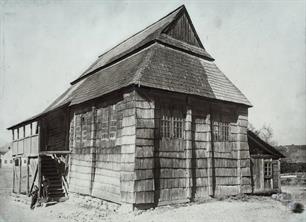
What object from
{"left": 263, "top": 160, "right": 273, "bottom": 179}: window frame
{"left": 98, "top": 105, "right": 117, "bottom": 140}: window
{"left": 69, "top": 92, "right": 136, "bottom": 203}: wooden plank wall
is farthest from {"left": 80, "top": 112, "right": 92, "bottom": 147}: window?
{"left": 263, "top": 160, "right": 273, "bottom": 179}: window frame

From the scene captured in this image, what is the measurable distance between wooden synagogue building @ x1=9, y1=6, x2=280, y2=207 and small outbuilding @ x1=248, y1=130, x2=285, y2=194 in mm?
1188

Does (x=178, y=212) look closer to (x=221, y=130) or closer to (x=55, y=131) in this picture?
(x=221, y=130)

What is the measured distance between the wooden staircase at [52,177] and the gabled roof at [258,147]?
11046 mm

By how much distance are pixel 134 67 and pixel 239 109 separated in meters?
6.22

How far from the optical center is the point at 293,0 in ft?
32.4

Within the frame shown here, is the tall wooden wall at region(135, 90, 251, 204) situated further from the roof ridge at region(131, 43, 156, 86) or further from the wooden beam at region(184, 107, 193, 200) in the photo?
the roof ridge at region(131, 43, 156, 86)

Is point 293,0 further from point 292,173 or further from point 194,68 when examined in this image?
point 292,173

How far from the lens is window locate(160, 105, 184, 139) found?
12.6 metres

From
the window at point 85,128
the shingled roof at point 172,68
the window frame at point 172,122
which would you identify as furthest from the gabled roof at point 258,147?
the window at point 85,128

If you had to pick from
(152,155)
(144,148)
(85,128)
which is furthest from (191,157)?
(85,128)

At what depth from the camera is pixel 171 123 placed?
12891 mm

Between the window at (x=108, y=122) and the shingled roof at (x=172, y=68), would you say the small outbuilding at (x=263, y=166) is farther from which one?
the window at (x=108, y=122)

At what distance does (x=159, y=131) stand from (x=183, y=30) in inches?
261

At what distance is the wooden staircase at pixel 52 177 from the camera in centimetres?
1703
